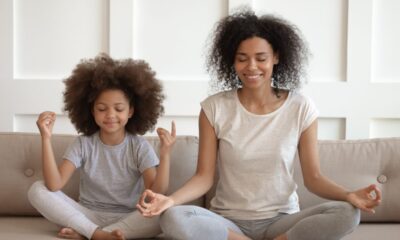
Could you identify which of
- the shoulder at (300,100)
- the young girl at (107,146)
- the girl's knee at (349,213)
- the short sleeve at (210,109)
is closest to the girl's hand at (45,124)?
the young girl at (107,146)

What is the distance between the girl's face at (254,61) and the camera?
201 cm

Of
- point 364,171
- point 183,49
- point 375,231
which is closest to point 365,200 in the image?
point 375,231

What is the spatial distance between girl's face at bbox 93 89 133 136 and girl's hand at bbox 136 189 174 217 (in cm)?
37

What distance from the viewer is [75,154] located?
7.22 feet

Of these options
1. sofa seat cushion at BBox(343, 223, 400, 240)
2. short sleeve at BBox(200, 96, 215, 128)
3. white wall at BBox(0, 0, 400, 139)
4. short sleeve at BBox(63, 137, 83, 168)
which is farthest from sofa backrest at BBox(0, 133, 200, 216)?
sofa seat cushion at BBox(343, 223, 400, 240)

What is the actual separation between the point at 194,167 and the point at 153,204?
46cm

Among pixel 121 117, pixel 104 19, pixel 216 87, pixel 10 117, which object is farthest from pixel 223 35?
pixel 10 117

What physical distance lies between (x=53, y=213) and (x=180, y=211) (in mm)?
449

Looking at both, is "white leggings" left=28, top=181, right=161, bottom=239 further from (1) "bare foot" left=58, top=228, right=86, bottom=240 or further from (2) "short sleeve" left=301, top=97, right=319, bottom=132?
(2) "short sleeve" left=301, top=97, right=319, bottom=132

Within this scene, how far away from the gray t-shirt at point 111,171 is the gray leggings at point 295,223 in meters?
0.37

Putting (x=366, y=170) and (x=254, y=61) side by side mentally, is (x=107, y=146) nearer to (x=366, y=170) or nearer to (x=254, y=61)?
(x=254, y=61)

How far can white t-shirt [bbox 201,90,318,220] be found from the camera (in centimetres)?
204

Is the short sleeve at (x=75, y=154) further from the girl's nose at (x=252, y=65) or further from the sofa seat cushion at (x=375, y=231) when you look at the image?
the sofa seat cushion at (x=375, y=231)

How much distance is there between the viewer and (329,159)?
225 centimetres
